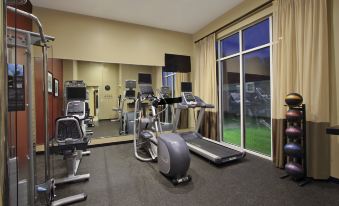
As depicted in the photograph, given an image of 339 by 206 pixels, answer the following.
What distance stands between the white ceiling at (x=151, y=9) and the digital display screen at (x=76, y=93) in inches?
72.8

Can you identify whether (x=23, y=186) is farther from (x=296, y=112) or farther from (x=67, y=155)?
(x=296, y=112)

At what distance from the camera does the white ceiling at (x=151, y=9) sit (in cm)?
376

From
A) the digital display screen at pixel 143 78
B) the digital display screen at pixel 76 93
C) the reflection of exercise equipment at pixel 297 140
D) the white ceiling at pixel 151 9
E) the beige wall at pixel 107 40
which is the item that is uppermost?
the white ceiling at pixel 151 9

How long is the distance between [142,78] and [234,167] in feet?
9.31

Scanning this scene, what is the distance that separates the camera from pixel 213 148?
12.1 ft

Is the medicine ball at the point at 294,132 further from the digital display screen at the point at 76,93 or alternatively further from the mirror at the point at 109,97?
the digital display screen at the point at 76,93

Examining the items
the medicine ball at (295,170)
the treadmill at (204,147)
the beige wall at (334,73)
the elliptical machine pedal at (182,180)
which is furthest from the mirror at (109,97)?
the beige wall at (334,73)

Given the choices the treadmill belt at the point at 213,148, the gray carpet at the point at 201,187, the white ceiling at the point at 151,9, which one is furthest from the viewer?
the white ceiling at the point at 151,9

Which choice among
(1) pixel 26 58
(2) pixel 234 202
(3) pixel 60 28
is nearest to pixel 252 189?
(2) pixel 234 202

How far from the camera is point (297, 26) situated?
9.04 feet

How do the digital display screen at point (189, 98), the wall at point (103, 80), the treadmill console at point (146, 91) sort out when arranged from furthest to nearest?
the wall at point (103, 80) < the digital display screen at point (189, 98) < the treadmill console at point (146, 91)

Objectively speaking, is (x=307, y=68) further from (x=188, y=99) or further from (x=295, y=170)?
(x=188, y=99)

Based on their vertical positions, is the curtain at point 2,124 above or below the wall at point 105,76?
below

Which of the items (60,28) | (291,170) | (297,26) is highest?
(60,28)
